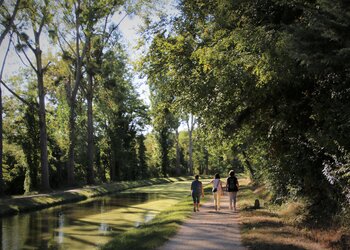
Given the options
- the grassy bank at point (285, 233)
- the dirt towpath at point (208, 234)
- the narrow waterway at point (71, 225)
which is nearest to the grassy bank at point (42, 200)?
the narrow waterway at point (71, 225)

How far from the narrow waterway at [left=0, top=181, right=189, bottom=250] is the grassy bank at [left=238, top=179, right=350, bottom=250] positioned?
5.28 metres

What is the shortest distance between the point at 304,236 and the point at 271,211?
621 centimetres

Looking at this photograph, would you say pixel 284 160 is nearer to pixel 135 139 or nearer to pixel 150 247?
pixel 150 247

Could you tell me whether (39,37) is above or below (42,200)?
above

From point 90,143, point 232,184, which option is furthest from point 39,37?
point 232,184

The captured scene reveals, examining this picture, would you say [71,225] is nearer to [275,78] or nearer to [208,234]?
[208,234]

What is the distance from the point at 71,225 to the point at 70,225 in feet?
0.17

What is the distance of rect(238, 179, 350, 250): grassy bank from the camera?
9539mm

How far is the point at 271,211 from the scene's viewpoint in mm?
16875

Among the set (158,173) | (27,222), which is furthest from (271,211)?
(158,173)

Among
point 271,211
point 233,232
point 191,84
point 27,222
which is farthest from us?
point 27,222

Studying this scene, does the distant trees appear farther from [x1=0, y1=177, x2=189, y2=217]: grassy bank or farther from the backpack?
[x1=0, y1=177, x2=189, y2=217]: grassy bank

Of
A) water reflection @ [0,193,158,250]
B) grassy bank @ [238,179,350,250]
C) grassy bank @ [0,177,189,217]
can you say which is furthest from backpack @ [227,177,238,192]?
grassy bank @ [0,177,189,217]

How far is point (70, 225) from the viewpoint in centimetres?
1850
